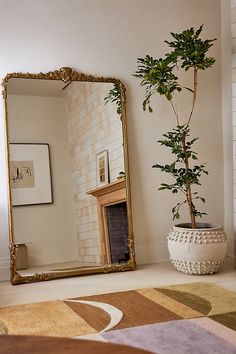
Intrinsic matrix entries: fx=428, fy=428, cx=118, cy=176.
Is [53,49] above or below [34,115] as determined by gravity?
above

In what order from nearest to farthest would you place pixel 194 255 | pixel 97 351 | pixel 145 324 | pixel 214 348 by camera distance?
1. pixel 97 351
2. pixel 214 348
3. pixel 145 324
4. pixel 194 255

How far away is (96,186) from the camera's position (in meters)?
3.49

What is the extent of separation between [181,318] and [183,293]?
20.1 inches

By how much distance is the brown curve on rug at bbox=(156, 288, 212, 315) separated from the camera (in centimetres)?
244

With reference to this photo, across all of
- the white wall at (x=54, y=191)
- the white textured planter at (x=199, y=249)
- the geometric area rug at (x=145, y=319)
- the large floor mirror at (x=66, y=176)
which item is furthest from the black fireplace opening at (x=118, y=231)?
the geometric area rug at (x=145, y=319)

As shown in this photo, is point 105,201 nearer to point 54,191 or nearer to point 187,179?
point 54,191

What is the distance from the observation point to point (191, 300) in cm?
261

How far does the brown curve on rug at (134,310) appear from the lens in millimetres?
2250

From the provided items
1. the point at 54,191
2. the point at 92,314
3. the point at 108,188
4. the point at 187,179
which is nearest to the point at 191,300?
the point at 92,314

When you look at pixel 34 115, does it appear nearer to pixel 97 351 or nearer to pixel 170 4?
pixel 170 4

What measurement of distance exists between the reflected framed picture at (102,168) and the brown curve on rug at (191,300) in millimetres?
1034

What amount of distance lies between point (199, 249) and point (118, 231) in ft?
2.32

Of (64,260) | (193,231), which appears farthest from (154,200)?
(64,260)

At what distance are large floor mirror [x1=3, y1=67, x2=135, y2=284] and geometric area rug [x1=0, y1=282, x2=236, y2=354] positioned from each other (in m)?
0.74
